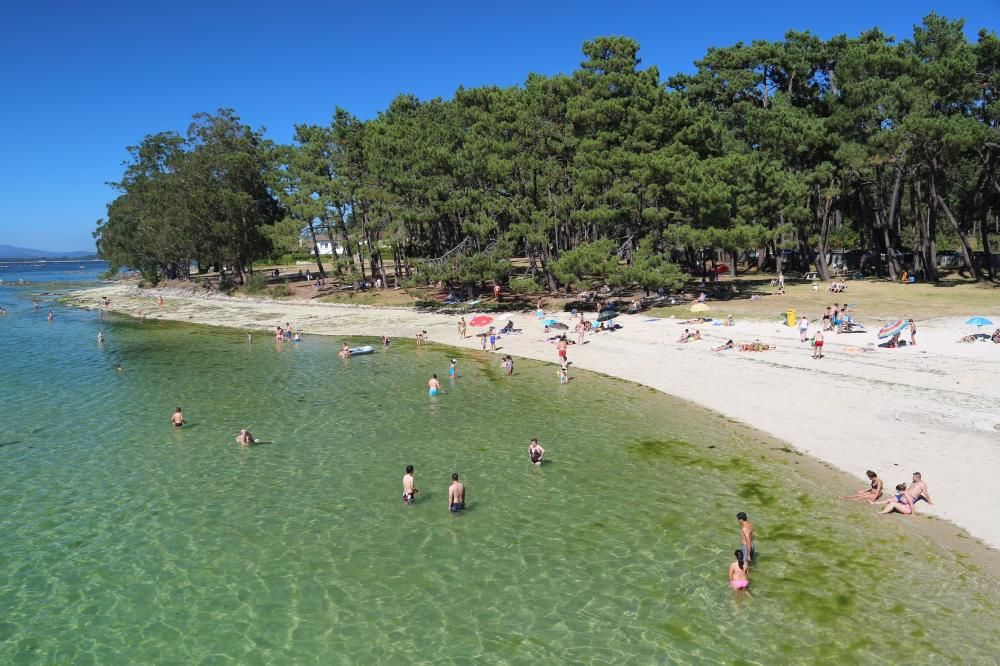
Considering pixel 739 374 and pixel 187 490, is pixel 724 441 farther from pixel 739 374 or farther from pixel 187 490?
pixel 187 490

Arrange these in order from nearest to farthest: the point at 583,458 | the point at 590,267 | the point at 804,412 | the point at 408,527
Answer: the point at 408,527
the point at 583,458
the point at 804,412
the point at 590,267

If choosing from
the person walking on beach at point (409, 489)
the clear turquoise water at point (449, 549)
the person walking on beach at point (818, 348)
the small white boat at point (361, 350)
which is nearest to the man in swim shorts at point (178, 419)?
the clear turquoise water at point (449, 549)

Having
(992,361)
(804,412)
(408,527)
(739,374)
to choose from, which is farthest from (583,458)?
(992,361)

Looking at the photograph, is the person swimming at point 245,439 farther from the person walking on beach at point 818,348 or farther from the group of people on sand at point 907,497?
the person walking on beach at point 818,348

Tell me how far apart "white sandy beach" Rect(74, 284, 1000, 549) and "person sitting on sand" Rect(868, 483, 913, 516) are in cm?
34

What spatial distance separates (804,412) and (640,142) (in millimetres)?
26735

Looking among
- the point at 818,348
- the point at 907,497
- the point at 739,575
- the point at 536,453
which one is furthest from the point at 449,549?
the point at 818,348

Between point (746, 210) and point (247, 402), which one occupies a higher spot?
point (746, 210)

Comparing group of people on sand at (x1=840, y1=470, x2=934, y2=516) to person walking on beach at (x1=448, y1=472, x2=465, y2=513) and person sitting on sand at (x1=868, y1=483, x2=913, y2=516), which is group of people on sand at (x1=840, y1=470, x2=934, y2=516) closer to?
person sitting on sand at (x1=868, y1=483, x2=913, y2=516)

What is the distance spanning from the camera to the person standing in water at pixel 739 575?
41.1ft

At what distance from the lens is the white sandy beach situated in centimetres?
1697

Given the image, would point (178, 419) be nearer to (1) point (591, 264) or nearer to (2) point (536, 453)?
(2) point (536, 453)

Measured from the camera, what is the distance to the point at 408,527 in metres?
15.7

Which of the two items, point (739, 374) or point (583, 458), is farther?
point (739, 374)
